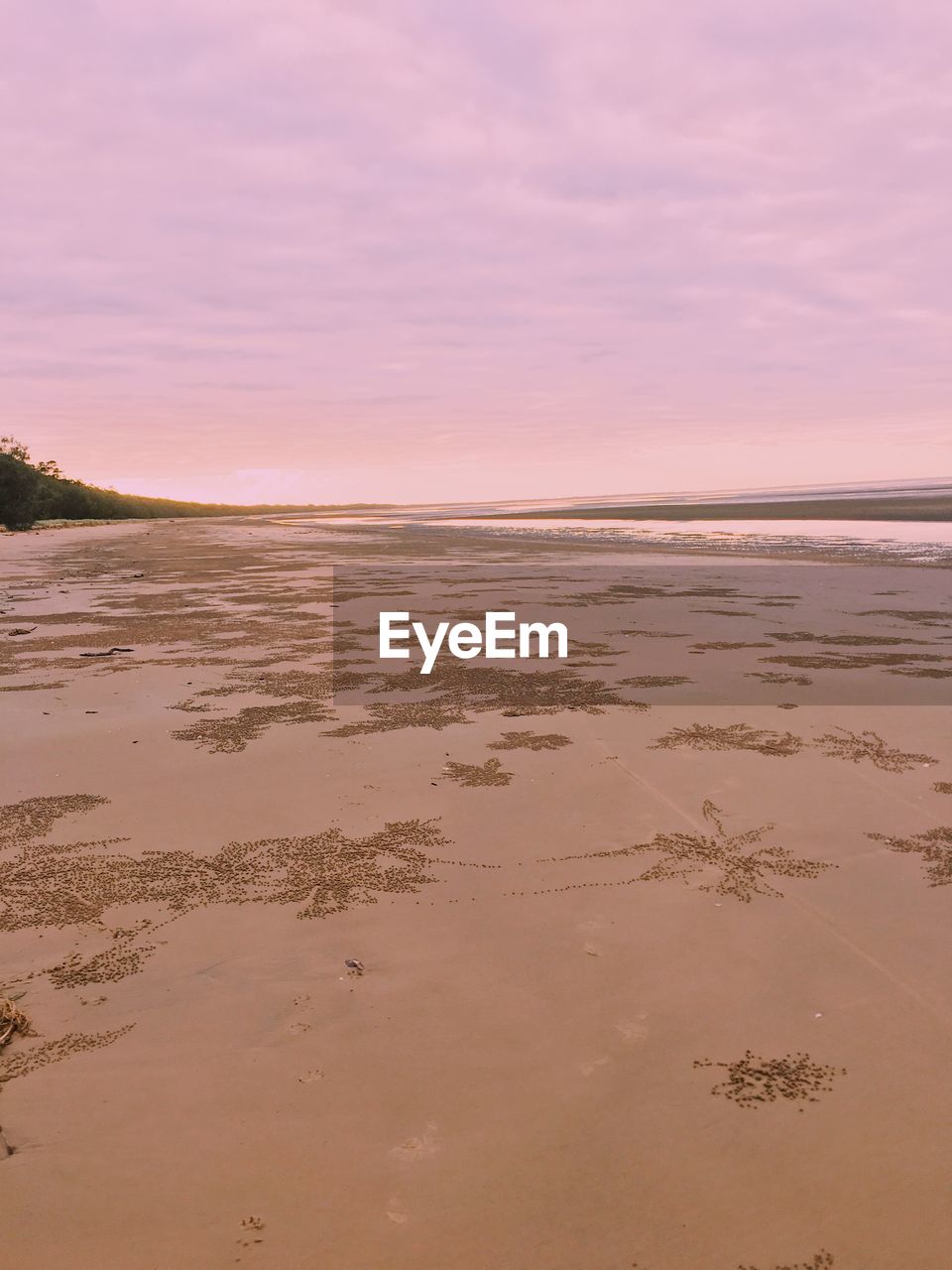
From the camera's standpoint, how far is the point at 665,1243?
208 centimetres

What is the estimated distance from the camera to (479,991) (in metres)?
3.11

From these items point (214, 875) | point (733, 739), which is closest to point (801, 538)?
point (733, 739)

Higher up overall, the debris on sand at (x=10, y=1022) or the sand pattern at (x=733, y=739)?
the sand pattern at (x=733, y=739)

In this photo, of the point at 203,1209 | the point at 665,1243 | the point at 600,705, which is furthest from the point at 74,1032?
the point at 600,705

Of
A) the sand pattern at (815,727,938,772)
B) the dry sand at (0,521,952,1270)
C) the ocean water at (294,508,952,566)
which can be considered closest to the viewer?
the dry sand at (0,521,952,1270)

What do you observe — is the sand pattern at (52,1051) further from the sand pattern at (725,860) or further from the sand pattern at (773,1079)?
the sand pattern at (725,860)

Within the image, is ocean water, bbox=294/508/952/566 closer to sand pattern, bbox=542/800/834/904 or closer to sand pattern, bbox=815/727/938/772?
sand pattern, bbox=815/727/938/772

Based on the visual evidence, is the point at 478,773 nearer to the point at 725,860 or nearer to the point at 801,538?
the point at 725,860

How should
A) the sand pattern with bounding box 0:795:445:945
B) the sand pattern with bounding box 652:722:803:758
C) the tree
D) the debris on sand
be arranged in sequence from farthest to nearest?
the tree, the sand pattern with bounding box 652:722:803:758, the sand pattern with bounding box 0:795:445:945, the debris on sand

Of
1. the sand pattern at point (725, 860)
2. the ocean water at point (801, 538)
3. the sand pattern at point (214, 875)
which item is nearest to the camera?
the sand pattern at point (214, 875)

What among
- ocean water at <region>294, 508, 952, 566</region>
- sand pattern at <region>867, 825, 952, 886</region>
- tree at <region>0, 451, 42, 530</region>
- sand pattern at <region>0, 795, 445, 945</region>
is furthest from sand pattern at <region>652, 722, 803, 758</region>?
tree at <region>0, 451, 42, 530</region>

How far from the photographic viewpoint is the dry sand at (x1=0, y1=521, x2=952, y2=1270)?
2.16 meters

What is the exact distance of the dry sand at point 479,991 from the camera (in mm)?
2160

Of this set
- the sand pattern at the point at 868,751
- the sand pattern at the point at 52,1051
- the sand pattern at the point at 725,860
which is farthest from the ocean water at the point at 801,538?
the sand pattern at the point at 52,1051
